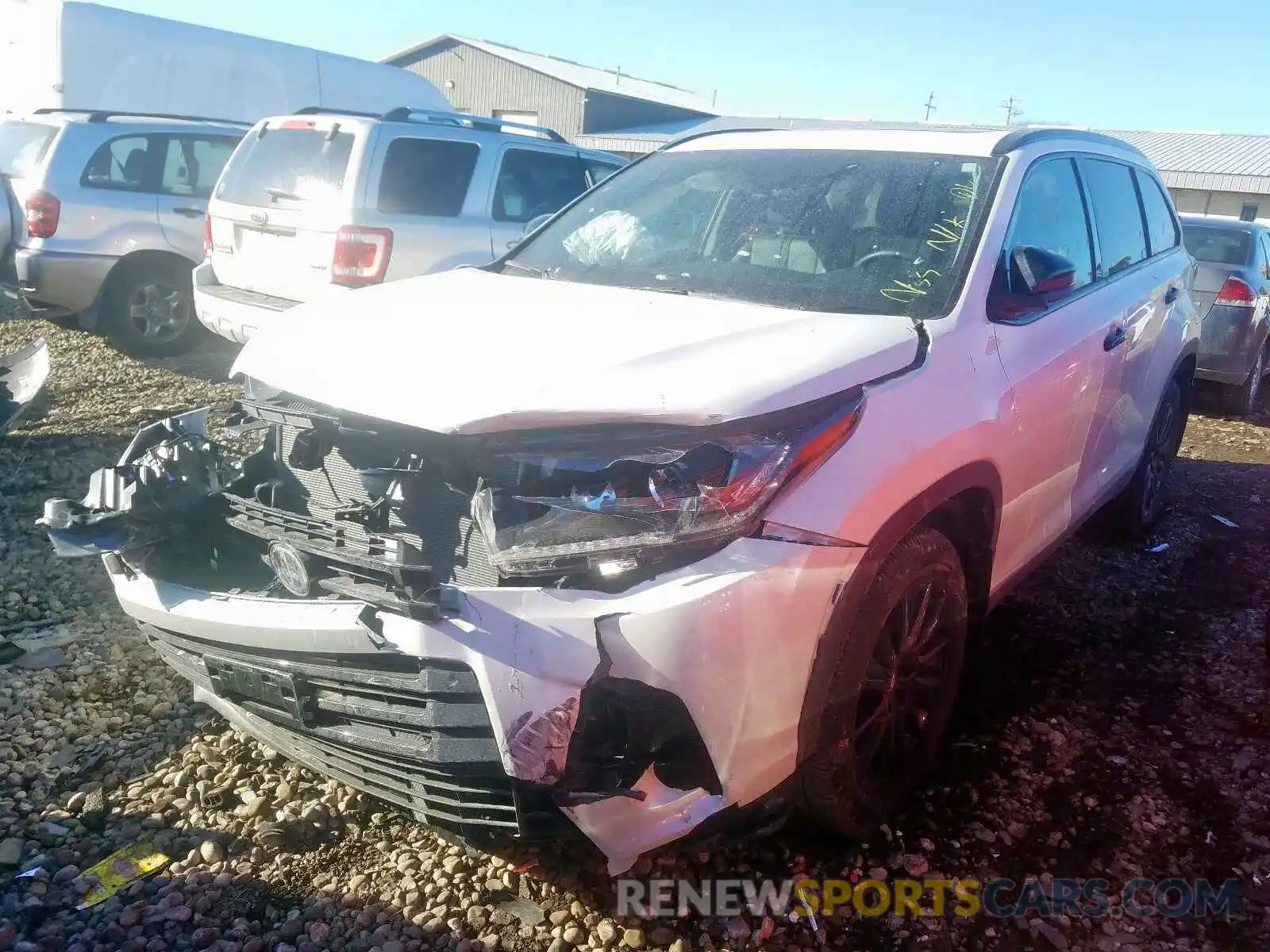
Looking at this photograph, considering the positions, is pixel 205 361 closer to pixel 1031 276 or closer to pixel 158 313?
pixel 158 313

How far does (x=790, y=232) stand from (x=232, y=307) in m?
4.28

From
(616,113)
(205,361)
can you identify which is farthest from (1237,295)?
(616,113)

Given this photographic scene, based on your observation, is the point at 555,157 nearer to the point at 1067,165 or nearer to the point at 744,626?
the point at 1067,165

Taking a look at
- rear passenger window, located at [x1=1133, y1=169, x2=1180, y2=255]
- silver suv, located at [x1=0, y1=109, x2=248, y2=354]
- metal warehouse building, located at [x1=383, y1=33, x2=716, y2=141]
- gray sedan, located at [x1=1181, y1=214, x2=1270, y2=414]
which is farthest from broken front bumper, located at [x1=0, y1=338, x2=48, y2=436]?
metal warehouse building, located at [x1=383, y1=33, x2=716, y2=141]

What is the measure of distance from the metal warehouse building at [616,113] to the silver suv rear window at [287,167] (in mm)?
24298

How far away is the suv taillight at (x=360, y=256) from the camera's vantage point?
5934 mm

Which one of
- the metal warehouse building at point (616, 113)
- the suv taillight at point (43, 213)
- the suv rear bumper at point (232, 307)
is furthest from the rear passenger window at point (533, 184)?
the metal warehouse building at point (616, 113)

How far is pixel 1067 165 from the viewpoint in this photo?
3.56 metres

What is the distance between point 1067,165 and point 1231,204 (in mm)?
31999

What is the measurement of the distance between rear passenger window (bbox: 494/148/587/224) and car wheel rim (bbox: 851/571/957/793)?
4.84 meters

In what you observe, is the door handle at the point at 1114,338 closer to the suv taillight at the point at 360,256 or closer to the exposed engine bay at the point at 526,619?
the exposed engine bay at the point at 526,619

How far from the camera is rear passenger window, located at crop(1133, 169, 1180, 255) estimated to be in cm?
451

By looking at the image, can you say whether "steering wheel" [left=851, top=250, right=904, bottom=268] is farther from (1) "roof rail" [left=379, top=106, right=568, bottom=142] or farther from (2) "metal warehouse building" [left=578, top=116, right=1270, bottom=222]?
(2) "metal warehouse building" [left=578, top=116, right=1270, bottom=222]

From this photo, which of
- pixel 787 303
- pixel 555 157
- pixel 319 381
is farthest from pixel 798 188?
pixel 555 157
